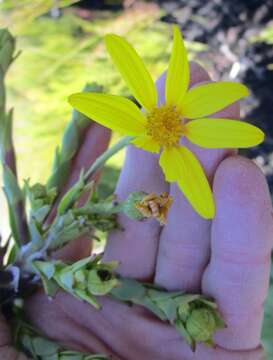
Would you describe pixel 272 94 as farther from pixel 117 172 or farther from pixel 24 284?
pixel 24 284

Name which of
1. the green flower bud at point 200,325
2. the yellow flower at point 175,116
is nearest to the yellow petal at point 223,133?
the yellow flower at point 175,116

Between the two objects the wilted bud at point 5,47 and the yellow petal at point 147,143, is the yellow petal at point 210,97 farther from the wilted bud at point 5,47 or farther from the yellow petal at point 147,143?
the wilted bud at point 5,47

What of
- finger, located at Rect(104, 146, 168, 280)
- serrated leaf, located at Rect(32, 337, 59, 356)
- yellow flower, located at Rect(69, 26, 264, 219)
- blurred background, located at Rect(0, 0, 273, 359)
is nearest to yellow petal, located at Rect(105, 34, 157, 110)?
yellow flower, located at Rect(69, 26, 264, 219)

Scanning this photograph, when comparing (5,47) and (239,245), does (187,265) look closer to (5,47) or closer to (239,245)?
(239,245)

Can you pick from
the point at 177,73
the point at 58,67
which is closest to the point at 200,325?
the point at 177,73

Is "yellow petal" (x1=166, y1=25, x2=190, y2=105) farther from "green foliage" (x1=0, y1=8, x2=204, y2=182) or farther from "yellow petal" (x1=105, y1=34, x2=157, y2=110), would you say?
"green foliage" (x1=0, y1=8, x2=204, y2=182)

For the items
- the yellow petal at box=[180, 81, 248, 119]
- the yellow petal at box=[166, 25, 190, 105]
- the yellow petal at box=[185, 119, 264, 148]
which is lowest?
the yellow petal at box=[185, 119, 264, 148]
